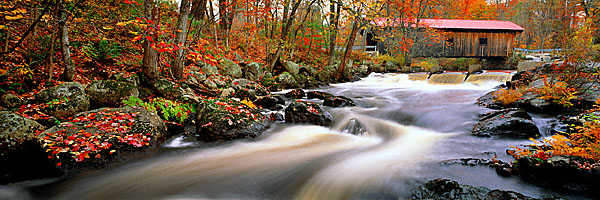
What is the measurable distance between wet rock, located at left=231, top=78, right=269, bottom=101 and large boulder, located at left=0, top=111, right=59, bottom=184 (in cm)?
510

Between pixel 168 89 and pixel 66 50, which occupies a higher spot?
pixel 66 50

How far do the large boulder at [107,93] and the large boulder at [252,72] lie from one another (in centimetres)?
573

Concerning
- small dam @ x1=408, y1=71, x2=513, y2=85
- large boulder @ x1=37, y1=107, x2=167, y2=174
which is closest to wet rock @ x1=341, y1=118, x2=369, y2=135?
large boulder @ x1=37, y1=107, x2=167, y2=174

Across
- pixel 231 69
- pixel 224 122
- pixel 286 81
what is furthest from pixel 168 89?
pixel 286 81

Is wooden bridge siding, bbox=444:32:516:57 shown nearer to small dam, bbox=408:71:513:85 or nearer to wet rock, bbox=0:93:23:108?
small dam, bbox=408:71:513:85

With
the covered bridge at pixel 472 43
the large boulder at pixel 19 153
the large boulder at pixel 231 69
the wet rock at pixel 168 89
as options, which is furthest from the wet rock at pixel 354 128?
the covered bridge at pixel 472 43

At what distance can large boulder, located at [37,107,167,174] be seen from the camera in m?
3.99

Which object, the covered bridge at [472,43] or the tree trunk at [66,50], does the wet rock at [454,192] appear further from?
the covered bridge at [472,43]

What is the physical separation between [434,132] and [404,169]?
2.66 meters

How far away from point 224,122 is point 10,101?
3.65 m

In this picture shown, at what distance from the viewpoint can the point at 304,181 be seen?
4.14 meters

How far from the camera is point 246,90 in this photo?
29.8ft

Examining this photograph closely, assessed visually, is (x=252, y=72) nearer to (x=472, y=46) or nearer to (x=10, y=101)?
(x=10, y=101)

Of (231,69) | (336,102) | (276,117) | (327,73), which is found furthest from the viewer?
(327,73)
